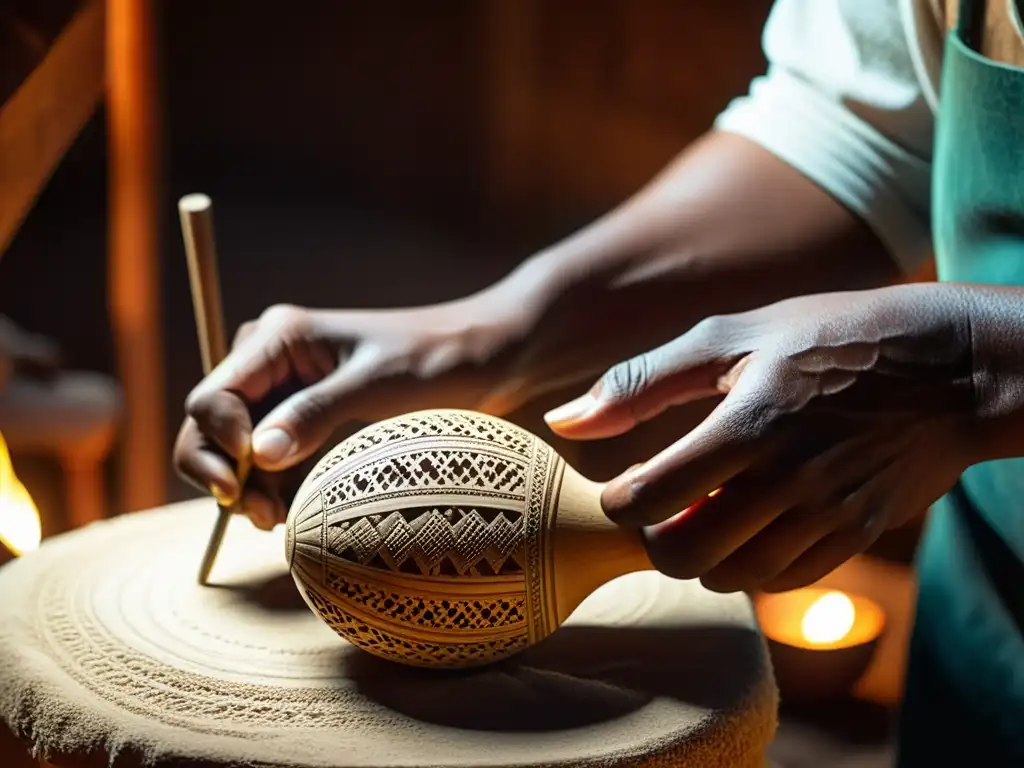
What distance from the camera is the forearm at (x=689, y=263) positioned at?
3.70ft

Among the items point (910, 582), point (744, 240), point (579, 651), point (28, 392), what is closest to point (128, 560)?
point (579, 651)

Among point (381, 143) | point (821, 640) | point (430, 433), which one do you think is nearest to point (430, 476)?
point (430, 433)

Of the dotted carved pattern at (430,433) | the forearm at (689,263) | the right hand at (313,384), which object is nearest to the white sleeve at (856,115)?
the forearm at (689,263)

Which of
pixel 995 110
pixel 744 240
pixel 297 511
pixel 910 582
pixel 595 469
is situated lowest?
pixel 910 582

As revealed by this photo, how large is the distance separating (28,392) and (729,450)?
1439 millimetres

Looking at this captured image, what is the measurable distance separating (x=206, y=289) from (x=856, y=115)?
61 cm

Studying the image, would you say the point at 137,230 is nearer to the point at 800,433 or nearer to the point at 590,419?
the point at 590,419

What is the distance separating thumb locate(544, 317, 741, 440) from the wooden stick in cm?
31

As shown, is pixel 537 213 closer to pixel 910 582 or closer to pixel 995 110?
pixel 910 582

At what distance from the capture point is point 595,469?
81.1 inches

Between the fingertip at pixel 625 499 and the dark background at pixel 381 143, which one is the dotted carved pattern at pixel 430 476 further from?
the dark background at pixel 381 143

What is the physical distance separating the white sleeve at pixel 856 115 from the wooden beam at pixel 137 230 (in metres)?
0.88

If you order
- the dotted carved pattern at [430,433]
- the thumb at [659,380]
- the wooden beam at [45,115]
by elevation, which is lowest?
the dotted carved pattern at [430,433]

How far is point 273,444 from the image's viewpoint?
0.97 meters
